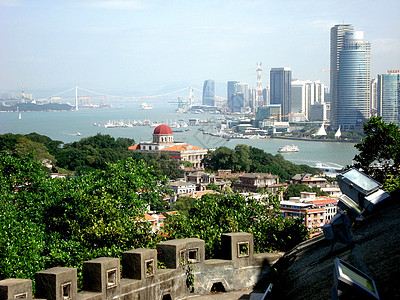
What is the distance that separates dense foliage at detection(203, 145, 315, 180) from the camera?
4378cm

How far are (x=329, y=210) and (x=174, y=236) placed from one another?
65.8 feet

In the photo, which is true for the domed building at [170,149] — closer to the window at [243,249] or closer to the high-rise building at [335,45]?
the window at [243,249]

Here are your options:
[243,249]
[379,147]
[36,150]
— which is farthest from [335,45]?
[243,249]

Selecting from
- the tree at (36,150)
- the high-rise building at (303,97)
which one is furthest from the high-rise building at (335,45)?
the tree at (36,150)

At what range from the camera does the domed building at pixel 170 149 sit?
54978 millimetres

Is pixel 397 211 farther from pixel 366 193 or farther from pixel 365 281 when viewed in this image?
pixel 365 281

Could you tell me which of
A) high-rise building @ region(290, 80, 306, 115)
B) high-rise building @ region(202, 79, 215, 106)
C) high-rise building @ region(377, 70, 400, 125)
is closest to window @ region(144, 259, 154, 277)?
high-rise building @ region(377, 70, 400, 125)

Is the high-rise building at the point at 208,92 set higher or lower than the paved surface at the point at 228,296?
higher

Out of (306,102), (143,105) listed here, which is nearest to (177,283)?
(306,102)

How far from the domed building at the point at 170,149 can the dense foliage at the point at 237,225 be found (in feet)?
147

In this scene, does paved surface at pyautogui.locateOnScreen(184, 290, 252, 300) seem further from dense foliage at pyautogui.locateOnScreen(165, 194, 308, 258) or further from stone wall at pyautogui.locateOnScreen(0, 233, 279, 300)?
dense foliage at pyautogui.locateOnScreen(165, 194, 308, 258)

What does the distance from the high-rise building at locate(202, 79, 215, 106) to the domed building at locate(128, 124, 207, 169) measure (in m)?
91.4

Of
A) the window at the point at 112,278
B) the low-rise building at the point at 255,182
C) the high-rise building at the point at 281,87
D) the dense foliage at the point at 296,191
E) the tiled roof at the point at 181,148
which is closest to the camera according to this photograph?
the window at the point at 112,278

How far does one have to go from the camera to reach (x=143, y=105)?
613 feet
